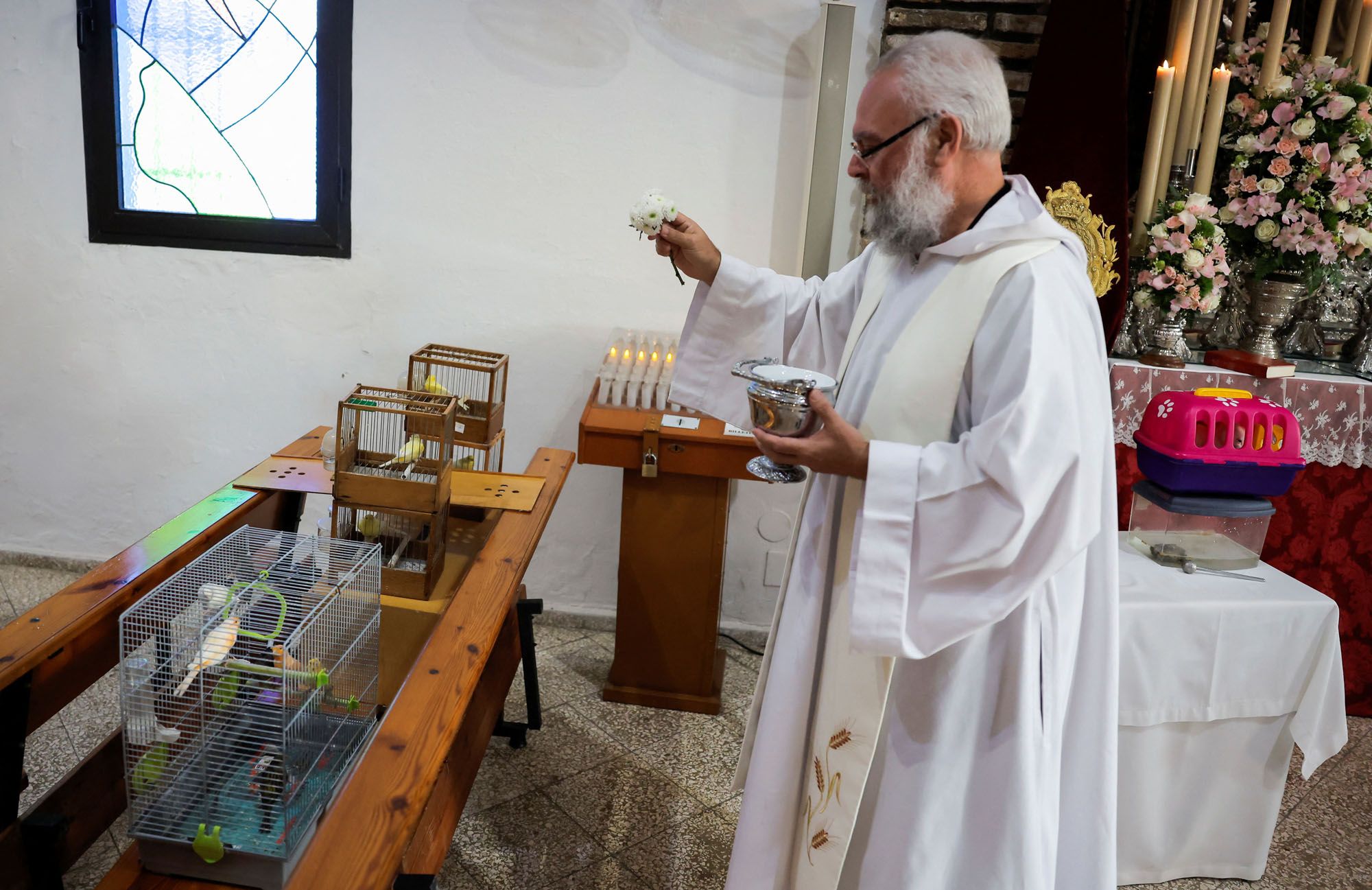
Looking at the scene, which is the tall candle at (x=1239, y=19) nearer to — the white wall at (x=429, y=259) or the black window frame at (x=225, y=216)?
the white wall at (x=429, y=259)

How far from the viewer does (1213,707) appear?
8.85ft

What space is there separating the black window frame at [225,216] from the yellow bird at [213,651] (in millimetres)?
2573

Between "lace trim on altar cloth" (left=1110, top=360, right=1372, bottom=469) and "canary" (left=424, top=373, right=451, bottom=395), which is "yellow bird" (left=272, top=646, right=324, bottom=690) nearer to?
"canary" (left=424, top=373, right=451, bottom=395)

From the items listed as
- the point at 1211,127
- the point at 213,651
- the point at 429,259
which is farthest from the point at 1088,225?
the point at 213,651

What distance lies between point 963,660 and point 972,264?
72 cm

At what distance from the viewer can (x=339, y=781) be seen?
1830 mm

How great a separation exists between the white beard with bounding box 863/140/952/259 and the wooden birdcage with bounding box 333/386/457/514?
3.39 feet

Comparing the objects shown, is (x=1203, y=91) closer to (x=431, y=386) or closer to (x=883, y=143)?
(x=883, y=143)

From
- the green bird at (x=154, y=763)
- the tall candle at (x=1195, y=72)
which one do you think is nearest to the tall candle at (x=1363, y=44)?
the tall candle at (x=1195, y=72)

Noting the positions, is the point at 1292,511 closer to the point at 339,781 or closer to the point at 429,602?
the point at 429,602

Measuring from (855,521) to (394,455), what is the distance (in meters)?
1.22

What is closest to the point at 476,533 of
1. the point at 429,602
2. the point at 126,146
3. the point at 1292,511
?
the point at 429,602

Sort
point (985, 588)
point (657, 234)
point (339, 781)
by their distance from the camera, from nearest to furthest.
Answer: point (985, 588) < point (339, 781) < point (657, 234)

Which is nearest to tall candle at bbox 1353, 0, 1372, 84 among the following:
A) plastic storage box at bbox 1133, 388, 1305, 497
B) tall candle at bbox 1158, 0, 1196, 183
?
tall candle at bbox 1158, 0, 1196, 183
